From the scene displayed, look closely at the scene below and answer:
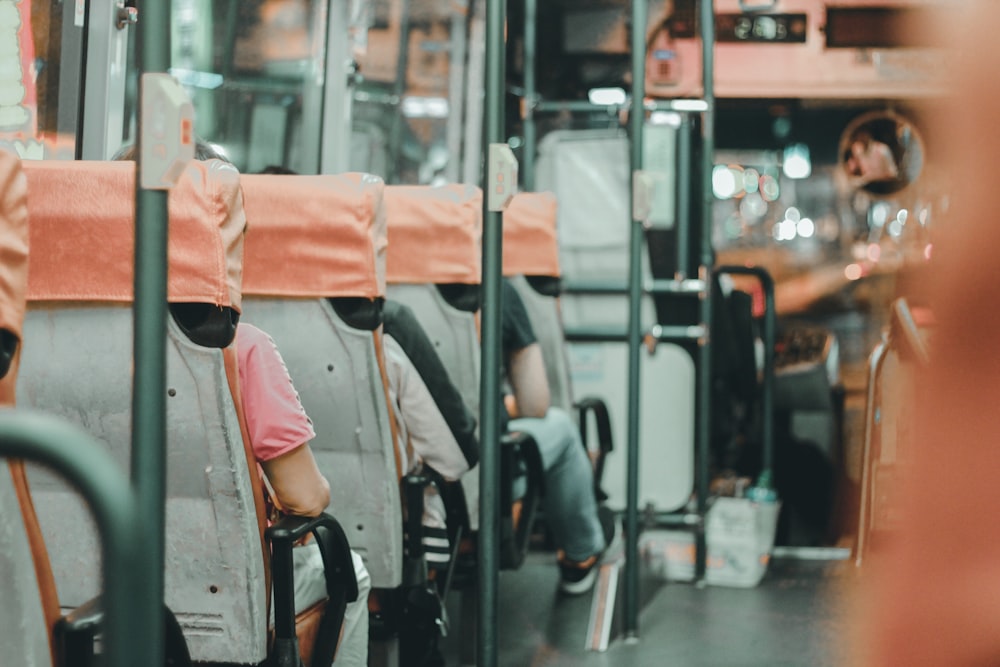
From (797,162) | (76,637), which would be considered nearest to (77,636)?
(76,637)

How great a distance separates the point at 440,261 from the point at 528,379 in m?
0.87

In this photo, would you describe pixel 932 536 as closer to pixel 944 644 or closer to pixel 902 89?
pixel 944 644

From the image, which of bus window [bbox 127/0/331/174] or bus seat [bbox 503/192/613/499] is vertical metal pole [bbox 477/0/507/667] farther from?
bus window [bbox 127/0/331/174]

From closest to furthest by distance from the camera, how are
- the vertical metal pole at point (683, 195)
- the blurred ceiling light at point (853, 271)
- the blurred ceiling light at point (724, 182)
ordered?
the vertical metal pole at point (683, 195), the blurred ceiling light at point (853, 271), the blurred ceiling light at point (724, 182)

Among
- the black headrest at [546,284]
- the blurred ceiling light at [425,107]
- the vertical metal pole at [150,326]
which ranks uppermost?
the blurred ceiling light at [425,107]

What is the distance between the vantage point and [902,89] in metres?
7.77

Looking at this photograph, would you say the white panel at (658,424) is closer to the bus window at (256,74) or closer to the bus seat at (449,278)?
the bus window at (256,74)

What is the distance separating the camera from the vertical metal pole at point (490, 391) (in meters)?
2.99

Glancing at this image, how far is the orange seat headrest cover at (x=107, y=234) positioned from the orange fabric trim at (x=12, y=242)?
0.57 meters

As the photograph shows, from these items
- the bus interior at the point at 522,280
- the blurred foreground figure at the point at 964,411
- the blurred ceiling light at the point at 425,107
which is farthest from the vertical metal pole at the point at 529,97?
the blurred foreground figure at the point at 964,411

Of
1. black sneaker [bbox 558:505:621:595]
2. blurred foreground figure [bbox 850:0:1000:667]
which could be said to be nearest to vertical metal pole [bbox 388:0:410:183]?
black sneaker [bbox 558:505:621:595]

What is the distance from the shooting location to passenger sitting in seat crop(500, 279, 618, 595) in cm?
462

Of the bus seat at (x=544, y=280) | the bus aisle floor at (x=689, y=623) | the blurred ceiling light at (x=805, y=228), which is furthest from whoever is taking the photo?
the blurred ceiling light at (x=805, y=228)

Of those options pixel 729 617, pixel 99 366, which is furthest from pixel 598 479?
pixel 99 366
